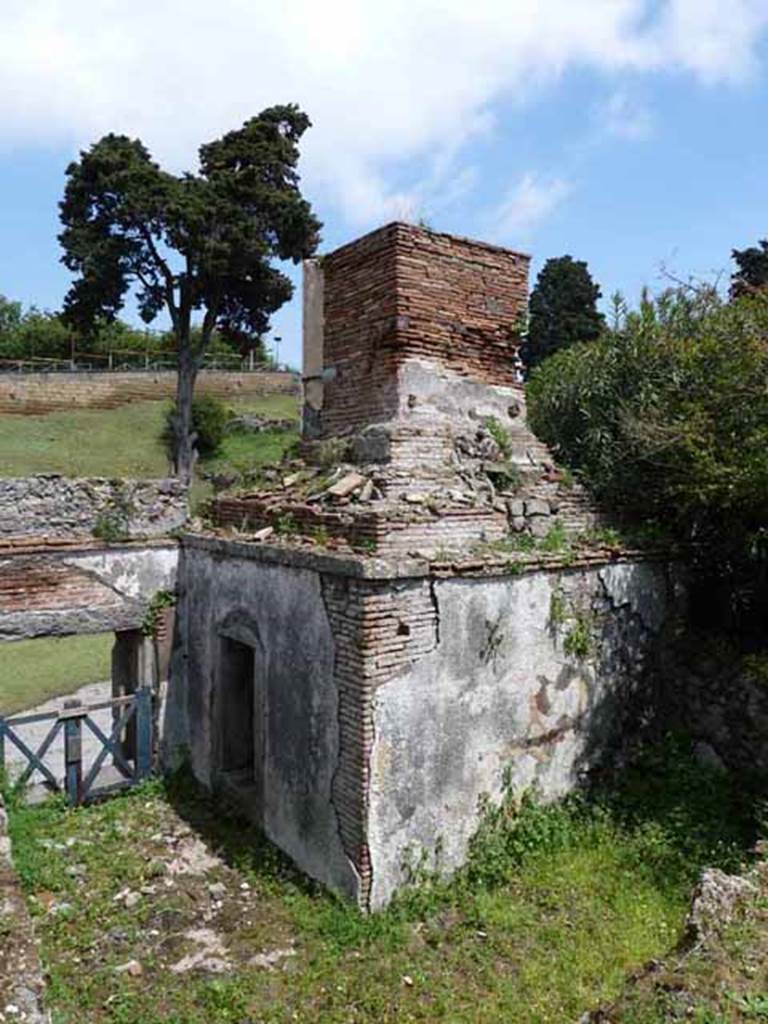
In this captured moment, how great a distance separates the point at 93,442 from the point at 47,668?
56.2ft

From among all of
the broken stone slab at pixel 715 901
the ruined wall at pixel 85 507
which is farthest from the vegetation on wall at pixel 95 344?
the broken stone slab at pixel 715 901

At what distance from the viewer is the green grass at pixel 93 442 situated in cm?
2625

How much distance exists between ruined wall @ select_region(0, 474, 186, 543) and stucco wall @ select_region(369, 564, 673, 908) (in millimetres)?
4371

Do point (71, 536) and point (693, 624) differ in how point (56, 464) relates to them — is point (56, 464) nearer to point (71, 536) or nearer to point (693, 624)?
point (71, 536)

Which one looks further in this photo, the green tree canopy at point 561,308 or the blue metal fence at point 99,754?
the green tree canopy at point 561,308

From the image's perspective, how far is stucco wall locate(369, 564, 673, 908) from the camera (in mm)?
6211

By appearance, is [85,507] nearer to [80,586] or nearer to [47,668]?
[80,586]

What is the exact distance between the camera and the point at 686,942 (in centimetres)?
418

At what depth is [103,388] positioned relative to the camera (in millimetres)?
34500

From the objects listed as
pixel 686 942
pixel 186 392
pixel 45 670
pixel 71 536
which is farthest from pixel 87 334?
pixel 686 942

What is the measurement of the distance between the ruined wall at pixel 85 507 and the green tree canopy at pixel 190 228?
53.0 feet

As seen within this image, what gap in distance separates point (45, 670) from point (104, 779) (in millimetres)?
5994


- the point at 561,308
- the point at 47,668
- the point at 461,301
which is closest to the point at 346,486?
the point at 461,301

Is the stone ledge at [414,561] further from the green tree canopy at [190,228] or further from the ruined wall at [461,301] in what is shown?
the green tree canopy at [190,228]
